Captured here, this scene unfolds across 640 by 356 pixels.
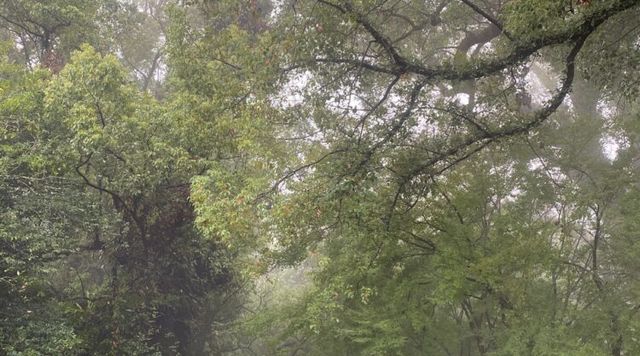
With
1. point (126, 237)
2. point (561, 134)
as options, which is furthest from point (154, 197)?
point (561, 134)

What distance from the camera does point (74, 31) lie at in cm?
1143

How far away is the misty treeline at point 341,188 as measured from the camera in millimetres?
6496

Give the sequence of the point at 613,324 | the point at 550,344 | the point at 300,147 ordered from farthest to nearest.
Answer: the point at 300,147
the point at 613,324
the point at 550,344

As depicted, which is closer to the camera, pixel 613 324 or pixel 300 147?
pixel 613 324

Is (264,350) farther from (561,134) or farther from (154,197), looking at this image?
(561,134)

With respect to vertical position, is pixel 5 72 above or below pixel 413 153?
above

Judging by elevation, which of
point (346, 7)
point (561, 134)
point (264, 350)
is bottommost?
point (264, 350)

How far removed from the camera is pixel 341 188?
18.9 ft

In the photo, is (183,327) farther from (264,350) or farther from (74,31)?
(74,31)

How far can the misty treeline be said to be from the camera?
6.50 meters

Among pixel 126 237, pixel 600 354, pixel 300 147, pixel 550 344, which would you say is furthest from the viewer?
pixel 300 147

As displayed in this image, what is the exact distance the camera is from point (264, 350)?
13664mm

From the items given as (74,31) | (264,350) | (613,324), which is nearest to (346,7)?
(613,324)

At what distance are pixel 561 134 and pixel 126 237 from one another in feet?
28.4
